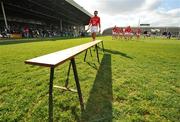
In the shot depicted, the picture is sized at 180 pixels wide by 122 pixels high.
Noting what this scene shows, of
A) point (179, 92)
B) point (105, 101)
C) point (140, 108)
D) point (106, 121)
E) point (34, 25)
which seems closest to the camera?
point (106, 121)

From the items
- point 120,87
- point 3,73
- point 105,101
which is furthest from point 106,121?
point 3,73

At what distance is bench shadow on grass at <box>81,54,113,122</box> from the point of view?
8.33 ft

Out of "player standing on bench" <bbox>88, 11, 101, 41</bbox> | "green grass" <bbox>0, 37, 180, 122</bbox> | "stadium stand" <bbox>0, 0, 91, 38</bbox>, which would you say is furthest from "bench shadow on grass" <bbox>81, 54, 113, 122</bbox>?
"stadium stand" <bbox>0, 0, 91, 38</bbox>

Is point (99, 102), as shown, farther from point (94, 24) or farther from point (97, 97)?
point (94, 24)

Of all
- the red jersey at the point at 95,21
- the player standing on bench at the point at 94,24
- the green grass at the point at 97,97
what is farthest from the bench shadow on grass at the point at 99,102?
the red jersey at the point at 95,21

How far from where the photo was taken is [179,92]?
359cm

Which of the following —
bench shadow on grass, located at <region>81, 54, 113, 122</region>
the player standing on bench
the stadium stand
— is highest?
the stadium stand

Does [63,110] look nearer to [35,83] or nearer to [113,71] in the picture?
[35,83]

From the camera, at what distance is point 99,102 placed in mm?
3008

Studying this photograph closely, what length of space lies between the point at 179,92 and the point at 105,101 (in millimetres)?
1683

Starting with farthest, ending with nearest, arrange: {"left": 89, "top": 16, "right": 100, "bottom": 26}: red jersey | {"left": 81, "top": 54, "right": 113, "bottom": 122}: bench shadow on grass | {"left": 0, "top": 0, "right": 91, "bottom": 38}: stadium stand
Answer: {"left": 0, "top": 0, "right": 91, "bottom": 38}: stadium stand → {"left": 89, "top": 16, "right": 100, "bottom": 26}: red jersey → {"left": 81, "top": 54, "right": 113, "bottom": 122}: bench shadow on grass

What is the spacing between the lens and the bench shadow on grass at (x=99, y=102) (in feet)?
8.33

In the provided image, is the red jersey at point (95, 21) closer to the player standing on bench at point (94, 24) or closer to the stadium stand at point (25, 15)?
the player standing on bench at point (94, 24)

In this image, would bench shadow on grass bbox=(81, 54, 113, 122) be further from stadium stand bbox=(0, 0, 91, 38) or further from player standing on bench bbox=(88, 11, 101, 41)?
stadium stand bbox=(0, 0, 91, 38)
